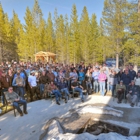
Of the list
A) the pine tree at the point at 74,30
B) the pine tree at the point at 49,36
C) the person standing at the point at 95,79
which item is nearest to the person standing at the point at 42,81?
the person standing at the point at 95,79

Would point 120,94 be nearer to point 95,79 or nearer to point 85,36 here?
point 95,79

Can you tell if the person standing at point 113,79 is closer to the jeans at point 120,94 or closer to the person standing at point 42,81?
the jeans at point 120,94

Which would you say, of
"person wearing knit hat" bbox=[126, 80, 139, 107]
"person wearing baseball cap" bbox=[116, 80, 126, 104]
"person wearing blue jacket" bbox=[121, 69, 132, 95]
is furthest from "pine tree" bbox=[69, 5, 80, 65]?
"person wearing knit hat" bbox=[126, 80, 139, 107]

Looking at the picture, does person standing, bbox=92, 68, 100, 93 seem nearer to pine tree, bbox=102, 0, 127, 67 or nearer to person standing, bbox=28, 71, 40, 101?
person standing, bbox=28, 71, 40, 101

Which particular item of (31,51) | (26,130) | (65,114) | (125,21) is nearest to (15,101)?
(26,130)

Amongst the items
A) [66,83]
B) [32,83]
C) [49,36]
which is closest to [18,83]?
[32,83]

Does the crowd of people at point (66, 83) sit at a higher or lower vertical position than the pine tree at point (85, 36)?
lower

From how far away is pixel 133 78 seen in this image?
7527 mm

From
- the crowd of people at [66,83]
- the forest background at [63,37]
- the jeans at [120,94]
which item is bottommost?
the jeans at [120,94]

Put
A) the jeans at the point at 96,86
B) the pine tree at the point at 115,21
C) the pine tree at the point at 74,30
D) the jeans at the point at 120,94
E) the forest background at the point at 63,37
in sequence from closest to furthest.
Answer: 1. the jeans at the point at 120,94
2. the jeans at the point at 96,86
3. the pine tree at the point at 115,21
4. the forest background at the point at 63,37
5. the pine tree at the point at 74,30

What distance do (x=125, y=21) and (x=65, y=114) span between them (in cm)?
1411

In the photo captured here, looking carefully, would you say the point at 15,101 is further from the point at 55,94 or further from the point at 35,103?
the point at 55,94

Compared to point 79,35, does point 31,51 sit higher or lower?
lower

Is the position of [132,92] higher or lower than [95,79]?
lower
